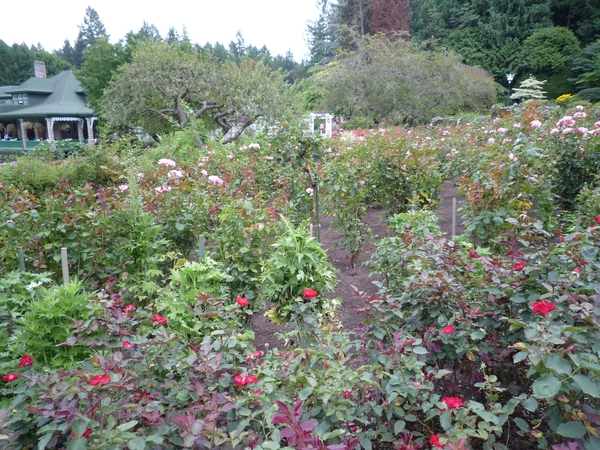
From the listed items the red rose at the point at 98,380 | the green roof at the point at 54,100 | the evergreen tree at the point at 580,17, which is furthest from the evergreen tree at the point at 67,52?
the red rose at the point at 98,380

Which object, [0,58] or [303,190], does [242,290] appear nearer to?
[303,190]

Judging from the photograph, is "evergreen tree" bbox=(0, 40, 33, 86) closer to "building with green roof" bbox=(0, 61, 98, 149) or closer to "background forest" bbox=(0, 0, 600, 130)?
"background forest" bbox=(0, 0, 600, 130)

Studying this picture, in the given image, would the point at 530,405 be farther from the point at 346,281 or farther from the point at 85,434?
the point at 346,281

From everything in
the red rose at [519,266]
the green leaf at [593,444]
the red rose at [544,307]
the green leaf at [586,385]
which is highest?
the red rose at [519,266]

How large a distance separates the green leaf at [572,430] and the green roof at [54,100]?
27112 millimetres

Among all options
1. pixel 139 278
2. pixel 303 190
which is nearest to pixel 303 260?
pixel 139 278

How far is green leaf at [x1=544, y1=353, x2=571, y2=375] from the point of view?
1208mm

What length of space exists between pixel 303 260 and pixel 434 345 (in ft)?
3.10

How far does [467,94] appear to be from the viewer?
18922mm

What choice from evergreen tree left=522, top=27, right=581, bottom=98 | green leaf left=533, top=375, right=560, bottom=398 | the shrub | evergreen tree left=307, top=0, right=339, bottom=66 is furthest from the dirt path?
evergreen tree left=307, top=0, right=339, bottom=66

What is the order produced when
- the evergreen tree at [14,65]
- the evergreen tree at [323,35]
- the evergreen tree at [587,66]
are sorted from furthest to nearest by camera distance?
the evergreen tree at [14,65] → the evergreen tree at [323,35] → the evergreen tree at [587,66]

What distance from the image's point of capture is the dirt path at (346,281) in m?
3.23

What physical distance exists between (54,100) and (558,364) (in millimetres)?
31040

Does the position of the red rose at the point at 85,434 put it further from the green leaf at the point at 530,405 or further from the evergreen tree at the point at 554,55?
the evergreen tree at the point at 554,55
